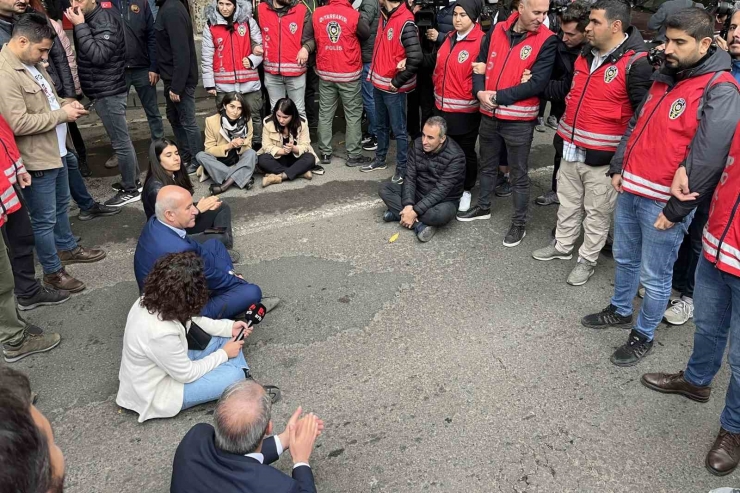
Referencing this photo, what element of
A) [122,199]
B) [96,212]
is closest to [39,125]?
[96,212]

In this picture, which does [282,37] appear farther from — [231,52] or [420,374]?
[420,374]

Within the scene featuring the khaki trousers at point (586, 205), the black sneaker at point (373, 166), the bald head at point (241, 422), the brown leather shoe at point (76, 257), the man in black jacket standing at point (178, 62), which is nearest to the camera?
the bald head at point (241, 422)

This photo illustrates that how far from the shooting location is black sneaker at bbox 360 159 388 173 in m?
6.77

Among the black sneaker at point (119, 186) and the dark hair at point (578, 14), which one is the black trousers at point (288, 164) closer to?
the black sneaker at point (119, 186)

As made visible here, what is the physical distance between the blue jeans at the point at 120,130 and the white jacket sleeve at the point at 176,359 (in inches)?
134

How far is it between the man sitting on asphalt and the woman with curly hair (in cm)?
45

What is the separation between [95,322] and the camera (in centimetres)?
429

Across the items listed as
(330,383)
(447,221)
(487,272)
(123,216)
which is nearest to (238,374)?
(330,383)

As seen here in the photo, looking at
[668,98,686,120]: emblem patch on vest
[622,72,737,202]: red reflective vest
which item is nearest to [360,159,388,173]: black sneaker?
[622,72,737,202]: red reflective vest

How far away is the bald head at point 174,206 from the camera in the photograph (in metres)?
3.74

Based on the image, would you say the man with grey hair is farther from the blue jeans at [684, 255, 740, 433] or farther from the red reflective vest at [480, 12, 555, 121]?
the red reflective vest at [480, 12, 555, 121]

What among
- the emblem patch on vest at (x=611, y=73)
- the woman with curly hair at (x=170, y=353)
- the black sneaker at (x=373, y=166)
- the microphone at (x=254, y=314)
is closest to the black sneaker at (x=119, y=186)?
the black sneaker at (x=373, y=166)

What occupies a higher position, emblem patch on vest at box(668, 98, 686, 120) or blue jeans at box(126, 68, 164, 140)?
emblem patch on vest at box(668, 98, 686, 120)

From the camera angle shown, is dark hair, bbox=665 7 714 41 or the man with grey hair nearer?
the man with grey hair
